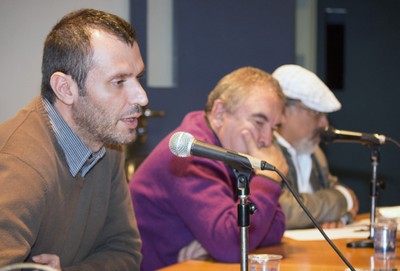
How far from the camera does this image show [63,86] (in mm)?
2084

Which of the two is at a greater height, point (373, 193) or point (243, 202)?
point (243, 202)

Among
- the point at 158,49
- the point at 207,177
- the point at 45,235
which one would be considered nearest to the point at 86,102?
the point at 45,235

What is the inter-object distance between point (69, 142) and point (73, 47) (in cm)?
28

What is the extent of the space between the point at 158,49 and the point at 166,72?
0.16 meters

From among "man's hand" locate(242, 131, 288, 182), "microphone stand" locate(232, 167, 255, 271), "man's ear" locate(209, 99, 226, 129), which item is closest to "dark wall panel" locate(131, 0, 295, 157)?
"man's ear" locate(209, 99, 226, 129)

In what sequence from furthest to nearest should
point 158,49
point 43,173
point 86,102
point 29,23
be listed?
point 158,49, point 29,23, point 86,102, point 43,173

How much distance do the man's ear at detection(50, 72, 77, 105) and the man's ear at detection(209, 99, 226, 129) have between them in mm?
889

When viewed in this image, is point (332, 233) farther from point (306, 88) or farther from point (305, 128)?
point (306, 88)

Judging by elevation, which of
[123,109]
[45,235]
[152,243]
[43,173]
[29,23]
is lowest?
[152,243]

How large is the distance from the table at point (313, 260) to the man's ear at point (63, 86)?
61cm

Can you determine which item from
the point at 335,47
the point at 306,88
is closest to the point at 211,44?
the point at 306,88

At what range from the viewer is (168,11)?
4633mm

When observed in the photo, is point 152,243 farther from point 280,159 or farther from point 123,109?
point 123,109

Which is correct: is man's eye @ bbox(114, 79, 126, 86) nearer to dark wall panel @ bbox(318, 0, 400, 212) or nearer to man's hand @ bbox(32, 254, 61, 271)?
man's hand @ bbox(32, 254, 61, 271)
